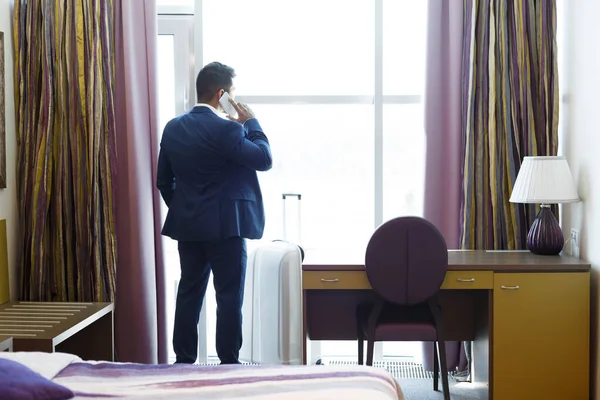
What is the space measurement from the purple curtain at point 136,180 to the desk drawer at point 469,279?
4.95 feet

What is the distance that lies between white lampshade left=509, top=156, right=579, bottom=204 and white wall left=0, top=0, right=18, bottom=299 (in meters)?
2.45

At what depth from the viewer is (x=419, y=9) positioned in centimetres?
356

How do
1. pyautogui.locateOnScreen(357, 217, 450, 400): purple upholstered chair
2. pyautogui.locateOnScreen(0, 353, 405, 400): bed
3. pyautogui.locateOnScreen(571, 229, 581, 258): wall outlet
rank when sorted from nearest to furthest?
pyautogui.locateOnScreen(0, 353, 405, 400): bed
pyautogui.locateOnScreen(357, 217, 450, 400): purple upholstered chair
pyautogui.locateOnScreen(571, 229, 581, 258): wall outlet

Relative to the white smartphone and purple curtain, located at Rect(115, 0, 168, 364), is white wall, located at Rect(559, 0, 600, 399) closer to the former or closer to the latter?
the white smartphone

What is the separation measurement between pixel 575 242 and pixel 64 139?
2.54m

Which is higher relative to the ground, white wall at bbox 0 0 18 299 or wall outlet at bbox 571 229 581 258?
white wall at bbox 0 0 18 299

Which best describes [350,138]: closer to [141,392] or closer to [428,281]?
[428,281]

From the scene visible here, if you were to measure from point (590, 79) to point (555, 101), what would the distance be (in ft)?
1.16

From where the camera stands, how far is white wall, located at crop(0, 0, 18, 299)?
3316mm

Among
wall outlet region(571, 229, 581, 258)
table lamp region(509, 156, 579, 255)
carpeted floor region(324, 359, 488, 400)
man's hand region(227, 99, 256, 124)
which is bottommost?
carpeted floor region(324, 359, 488, 400)

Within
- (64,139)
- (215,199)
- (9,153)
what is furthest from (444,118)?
(9,153)

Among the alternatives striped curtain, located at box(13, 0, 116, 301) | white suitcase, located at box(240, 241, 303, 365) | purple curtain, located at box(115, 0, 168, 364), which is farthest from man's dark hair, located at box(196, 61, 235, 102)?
white suitcase, located at box(240, 241, 303, 365)

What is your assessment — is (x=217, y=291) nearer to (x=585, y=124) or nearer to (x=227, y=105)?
(x=227, y=105)

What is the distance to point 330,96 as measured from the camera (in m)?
3.67
